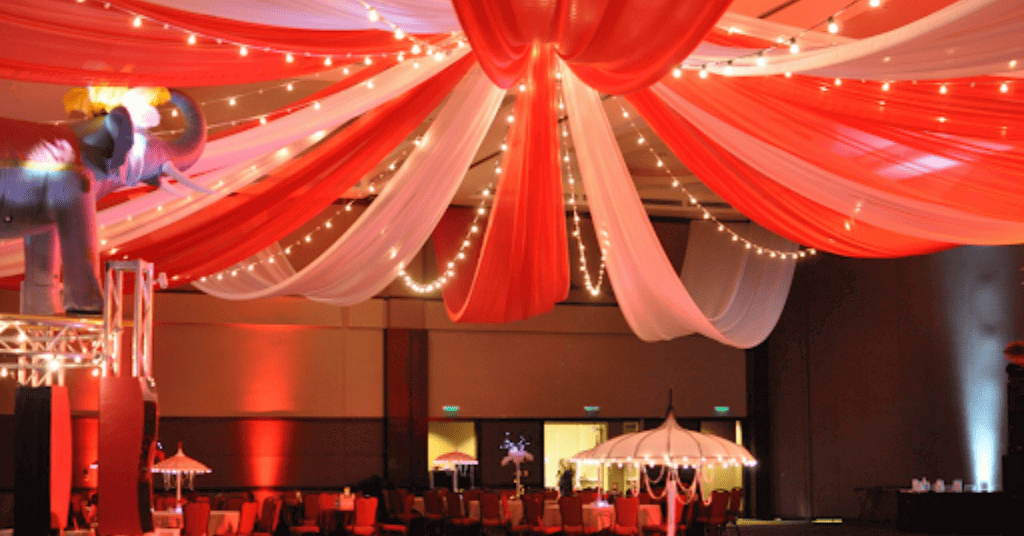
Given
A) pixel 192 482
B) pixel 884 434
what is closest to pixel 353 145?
pixel 192 482

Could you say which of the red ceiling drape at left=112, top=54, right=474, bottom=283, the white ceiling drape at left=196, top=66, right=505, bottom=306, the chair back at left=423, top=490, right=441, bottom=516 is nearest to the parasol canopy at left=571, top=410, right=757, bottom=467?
the white ceiling drape at left=196, top=66, right=505, bottom=306

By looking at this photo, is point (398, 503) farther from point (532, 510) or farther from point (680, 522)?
point (680, 522)

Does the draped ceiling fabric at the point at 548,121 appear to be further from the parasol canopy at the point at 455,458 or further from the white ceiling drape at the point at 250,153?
the parasol canopy at the point at 455,458

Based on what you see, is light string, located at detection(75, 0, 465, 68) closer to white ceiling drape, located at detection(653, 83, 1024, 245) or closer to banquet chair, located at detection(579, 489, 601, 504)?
white ceiling drape, located at detection(653, 83, 1024, 245)

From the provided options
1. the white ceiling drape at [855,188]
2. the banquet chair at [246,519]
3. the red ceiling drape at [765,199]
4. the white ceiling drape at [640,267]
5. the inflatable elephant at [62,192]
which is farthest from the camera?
the banquet chair at [246,519]

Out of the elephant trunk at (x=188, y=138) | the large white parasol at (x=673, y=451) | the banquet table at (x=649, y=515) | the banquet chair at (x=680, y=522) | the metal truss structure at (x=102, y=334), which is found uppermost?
the elephant trunk at (x=188, y=138)

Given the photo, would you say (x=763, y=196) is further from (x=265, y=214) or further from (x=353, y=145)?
(x=265, y=214)

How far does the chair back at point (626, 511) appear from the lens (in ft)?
36.0

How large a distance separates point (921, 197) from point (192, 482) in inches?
407

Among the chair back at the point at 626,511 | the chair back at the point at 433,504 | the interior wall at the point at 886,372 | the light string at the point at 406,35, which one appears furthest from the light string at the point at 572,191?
the interior wall at the point at 886,372

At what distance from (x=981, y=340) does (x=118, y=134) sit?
12.2 m

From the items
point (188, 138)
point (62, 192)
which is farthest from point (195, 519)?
point (62, 192)

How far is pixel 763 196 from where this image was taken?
5938 millimetres

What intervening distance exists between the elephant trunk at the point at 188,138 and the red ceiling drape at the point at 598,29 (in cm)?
156
